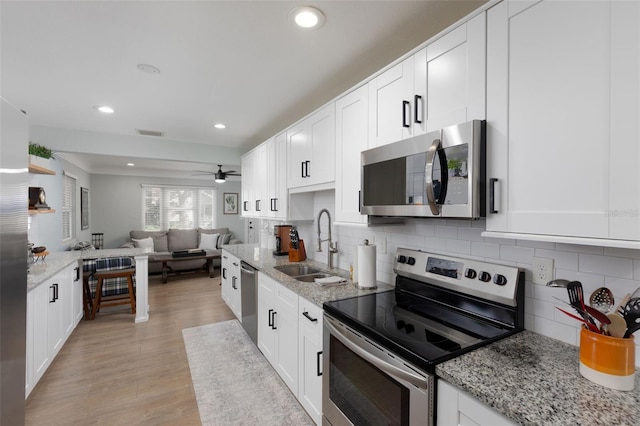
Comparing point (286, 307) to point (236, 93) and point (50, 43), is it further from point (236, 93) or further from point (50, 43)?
point (50, 43)

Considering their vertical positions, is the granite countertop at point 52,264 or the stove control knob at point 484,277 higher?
the stove control knob at point 484,277

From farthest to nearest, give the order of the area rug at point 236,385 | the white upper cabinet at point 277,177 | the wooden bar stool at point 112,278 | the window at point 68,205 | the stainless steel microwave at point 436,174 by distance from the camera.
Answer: the window at point 68,205, the wooden bar stool at point 112,278, the white upper cabinet at point 277,177, the area rug at point 236,385, the stainless steel microwave at point 436,174

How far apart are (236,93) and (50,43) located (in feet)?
4.30

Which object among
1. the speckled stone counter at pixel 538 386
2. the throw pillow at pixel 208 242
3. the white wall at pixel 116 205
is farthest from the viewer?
the throw pillow at pixel 208 242

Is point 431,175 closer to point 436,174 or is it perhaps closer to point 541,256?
point 436,174

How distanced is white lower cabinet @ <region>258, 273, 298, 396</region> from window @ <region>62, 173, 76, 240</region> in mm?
4159

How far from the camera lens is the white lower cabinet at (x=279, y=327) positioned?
215cm

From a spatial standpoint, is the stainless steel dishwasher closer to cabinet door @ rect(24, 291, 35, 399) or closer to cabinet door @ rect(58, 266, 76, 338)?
cabinet door @ rect(24, 291, 35, 399)

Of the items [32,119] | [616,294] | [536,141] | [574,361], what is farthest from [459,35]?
[32,119]

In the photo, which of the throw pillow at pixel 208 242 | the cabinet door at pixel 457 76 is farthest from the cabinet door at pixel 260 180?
the throw pillow at pixel 208 242

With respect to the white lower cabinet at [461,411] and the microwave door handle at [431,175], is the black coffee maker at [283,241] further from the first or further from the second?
the white lower cabinet at [461,411]

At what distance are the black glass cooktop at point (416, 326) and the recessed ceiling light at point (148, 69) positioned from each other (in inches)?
86.6

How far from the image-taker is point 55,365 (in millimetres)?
2811

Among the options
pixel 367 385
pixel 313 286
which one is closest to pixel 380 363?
pixel 367 385
